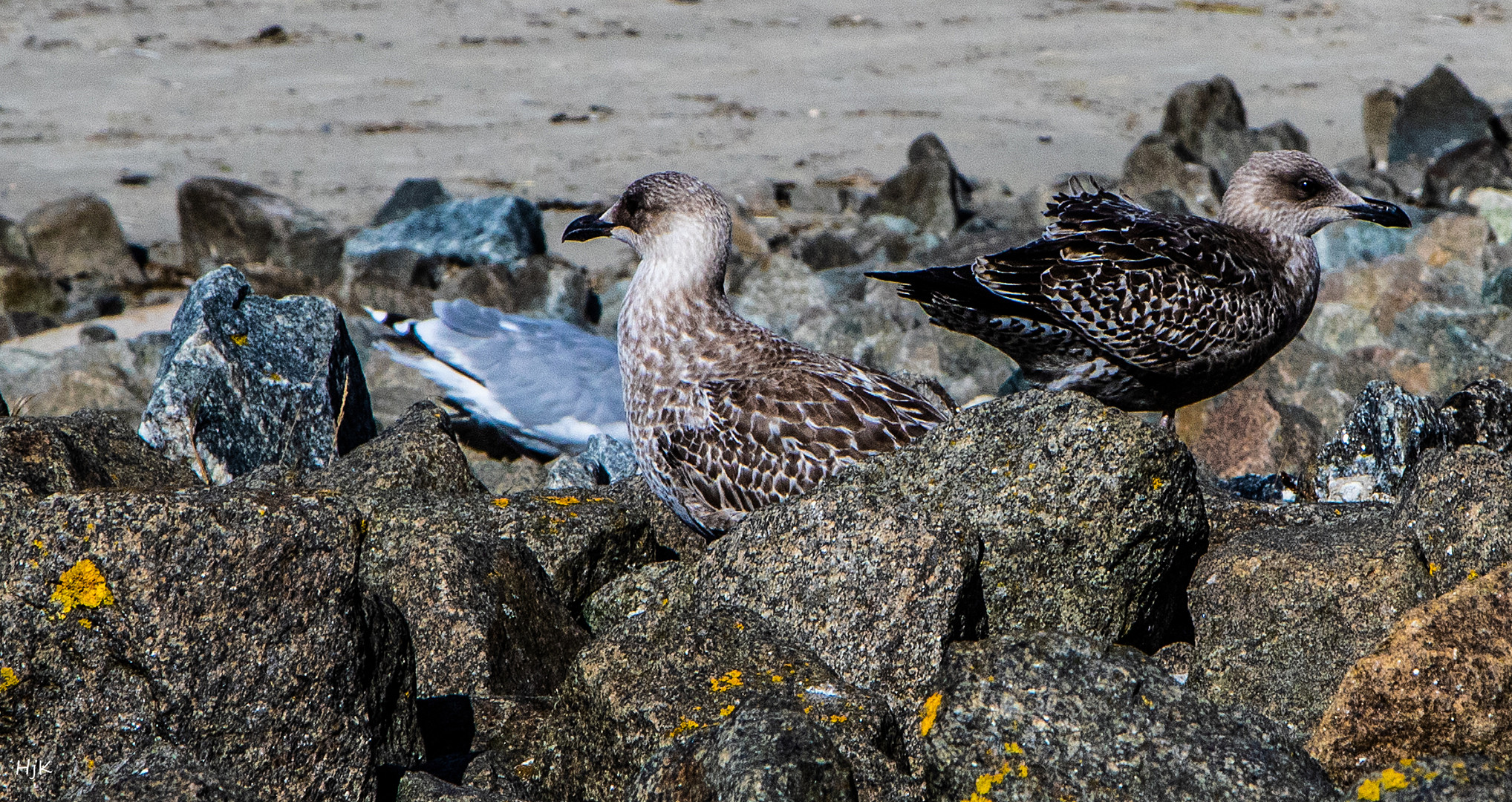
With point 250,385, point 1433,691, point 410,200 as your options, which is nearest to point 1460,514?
point 1433,691

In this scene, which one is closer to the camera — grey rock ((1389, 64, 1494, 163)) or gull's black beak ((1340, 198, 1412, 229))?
gull's black beak ((1340, 198, 1412, 229))

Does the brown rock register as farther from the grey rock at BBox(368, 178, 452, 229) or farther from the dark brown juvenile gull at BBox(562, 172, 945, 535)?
the dark brown juvenile gull at BBox(562, 172, 945, 535)

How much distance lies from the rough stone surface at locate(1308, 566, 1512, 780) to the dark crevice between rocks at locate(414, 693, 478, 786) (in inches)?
74.8

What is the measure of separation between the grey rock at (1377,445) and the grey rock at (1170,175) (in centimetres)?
715

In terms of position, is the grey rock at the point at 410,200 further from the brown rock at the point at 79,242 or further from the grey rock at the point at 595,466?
the grey rock at the point at 595,466

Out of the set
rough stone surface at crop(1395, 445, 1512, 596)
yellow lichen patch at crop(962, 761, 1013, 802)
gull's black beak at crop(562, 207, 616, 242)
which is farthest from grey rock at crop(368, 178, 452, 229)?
yellow lichen patch at crop(962, 761, 1013, 802)

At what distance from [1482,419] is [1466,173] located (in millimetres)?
8402

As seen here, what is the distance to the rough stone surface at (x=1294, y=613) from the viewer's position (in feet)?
11.7

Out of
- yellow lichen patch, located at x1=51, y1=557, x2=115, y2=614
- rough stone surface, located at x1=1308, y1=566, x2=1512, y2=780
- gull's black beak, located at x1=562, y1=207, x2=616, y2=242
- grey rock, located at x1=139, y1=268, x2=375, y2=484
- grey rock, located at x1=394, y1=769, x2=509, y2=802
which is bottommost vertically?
grey rock, located at x1=139, y1=268, x2=375, y2=484

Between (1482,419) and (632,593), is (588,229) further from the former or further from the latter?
(1482,419)

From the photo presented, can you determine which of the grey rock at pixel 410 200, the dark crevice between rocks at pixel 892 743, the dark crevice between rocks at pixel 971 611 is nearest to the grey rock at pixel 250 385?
the dark crevice between rocks at pixel 971 611

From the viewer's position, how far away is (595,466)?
20.1ft

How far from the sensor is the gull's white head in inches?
238

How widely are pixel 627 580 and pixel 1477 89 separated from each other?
14.0 meters
